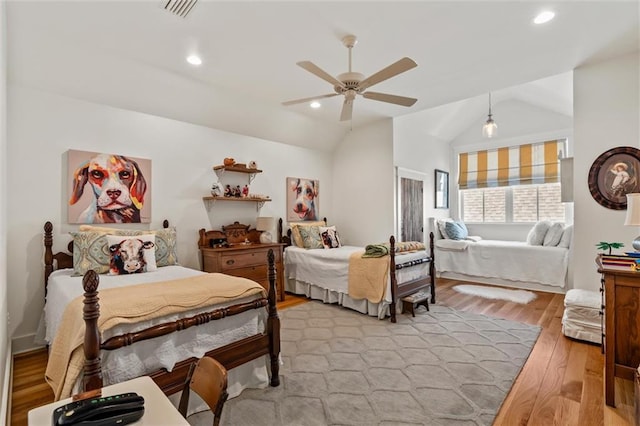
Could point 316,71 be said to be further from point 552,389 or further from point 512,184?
point 512,184

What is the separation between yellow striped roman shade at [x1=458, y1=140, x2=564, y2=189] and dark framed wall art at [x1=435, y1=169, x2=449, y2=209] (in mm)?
384

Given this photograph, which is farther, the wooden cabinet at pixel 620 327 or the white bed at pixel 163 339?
the wooden cabinet at pixel 620 327

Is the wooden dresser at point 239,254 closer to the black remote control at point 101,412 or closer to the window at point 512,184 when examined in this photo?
the black remote control at point 101,412

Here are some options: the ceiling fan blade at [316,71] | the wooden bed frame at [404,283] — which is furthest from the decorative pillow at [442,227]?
the ceiling fan blade at [316,71]

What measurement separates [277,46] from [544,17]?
7.29ft

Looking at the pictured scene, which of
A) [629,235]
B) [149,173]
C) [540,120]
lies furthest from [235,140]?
[540,120]

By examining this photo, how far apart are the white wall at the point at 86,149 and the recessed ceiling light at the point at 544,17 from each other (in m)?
3.72

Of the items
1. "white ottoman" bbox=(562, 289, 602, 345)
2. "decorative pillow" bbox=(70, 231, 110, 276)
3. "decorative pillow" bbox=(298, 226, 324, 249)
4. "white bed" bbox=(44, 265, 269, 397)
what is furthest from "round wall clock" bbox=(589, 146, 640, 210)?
"decorative pillow" bbox=(70, 231, 110, 276)

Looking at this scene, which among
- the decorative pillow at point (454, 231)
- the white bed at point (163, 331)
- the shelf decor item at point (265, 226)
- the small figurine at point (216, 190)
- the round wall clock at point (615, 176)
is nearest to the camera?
the white bed at point (163, 331)

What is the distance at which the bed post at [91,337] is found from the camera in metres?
1.49

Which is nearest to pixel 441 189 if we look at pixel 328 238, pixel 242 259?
pixel 328 238

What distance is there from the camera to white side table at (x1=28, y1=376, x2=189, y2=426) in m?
0.93

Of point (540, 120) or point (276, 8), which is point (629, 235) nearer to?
point (540, 120)

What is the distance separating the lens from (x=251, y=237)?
4.76 metres
